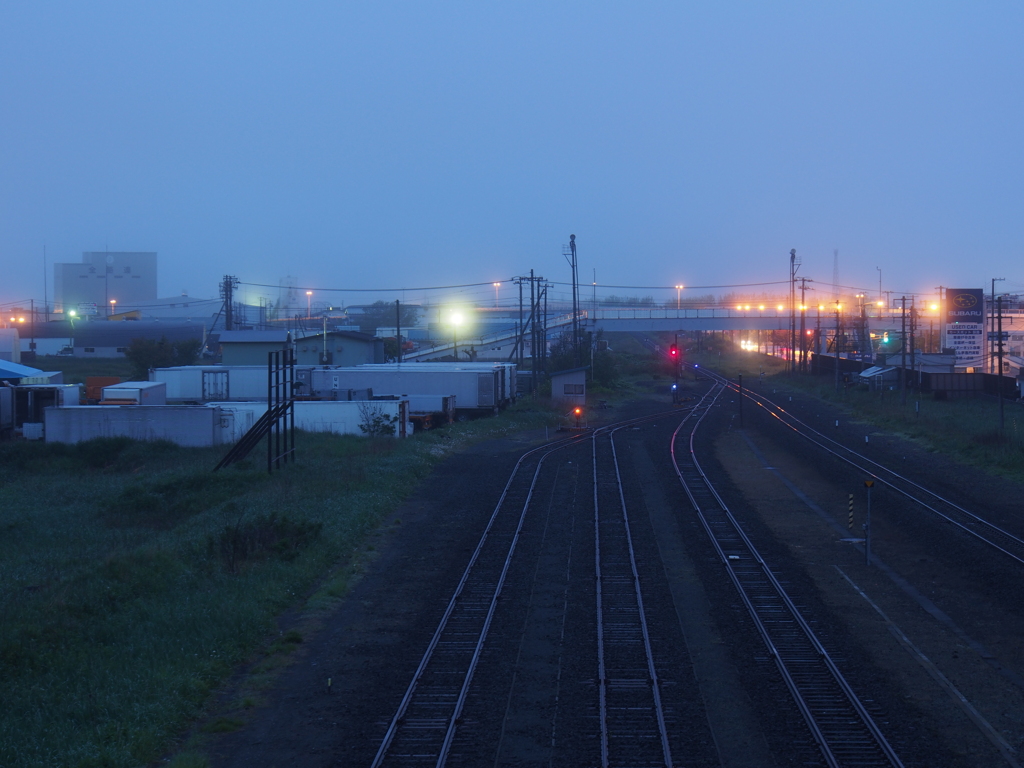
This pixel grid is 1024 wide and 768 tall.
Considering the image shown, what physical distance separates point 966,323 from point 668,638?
4017 centimetres

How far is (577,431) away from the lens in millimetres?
30828

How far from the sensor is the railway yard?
6.55 metres

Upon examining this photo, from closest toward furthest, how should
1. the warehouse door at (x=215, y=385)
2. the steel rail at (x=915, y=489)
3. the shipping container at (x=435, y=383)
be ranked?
1. the steel rail at (x=915, y=489)
2. the shipping container at (x=435, y=383)
3. the warehouse door at (x=215, y=385)

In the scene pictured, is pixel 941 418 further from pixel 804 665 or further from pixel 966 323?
pixel 804 665

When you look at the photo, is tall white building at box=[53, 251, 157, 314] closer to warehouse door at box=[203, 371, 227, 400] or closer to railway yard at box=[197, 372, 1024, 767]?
warehouse door at box=[203, 371, 227, 400]

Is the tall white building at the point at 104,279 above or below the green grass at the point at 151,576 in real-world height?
above

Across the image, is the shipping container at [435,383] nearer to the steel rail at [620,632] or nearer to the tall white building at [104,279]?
the steel rail at [620,632]

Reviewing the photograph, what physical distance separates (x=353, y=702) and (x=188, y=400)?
3218 centimetres

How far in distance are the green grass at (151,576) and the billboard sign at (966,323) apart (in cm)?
3166

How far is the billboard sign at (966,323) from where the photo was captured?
137ft

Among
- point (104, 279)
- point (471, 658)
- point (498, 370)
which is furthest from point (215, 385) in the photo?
point (104, 279)

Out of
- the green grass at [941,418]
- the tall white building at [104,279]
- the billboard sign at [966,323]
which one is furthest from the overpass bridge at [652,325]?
the tall white building at [104,279]

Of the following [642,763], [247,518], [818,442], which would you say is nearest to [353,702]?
[642,763]

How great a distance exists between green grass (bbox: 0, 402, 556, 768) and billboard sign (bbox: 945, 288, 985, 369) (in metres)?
31.7
